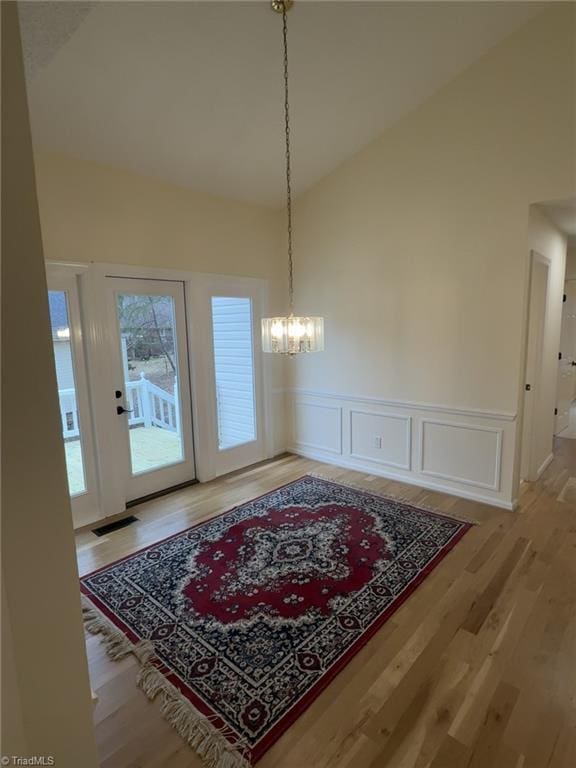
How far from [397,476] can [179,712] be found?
298 cm

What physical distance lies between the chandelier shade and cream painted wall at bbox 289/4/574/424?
1.38 metres

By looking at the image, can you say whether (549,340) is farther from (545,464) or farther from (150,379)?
(150,379)

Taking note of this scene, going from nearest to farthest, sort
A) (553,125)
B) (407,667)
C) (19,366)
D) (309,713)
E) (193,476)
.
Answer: (19,366)
(309,713)
(407,667)
(553,125)
(193,476)

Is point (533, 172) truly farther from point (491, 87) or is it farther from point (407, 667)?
point (407, 667)

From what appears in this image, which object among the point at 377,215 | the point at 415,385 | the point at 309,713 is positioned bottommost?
the point at 309,713

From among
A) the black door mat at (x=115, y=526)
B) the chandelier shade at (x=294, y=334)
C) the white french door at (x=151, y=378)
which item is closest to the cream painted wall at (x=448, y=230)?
the white french door at (x=151, y=378)

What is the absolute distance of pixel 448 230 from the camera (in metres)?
3.62

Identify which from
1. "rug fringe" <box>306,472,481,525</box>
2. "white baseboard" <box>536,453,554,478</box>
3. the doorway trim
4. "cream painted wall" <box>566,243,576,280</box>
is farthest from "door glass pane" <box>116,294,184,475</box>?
"cream painted wall" <box>566,243,576,280</box>

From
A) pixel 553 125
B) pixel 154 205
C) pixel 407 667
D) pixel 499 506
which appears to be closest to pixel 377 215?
pixel 553 125

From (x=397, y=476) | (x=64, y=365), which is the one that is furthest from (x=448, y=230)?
(x=64, y=365)

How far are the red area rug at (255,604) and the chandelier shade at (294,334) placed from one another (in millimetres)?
1447

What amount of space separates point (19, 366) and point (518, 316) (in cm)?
352

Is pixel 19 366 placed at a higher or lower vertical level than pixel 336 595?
higher

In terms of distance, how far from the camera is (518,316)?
3.31 metres
